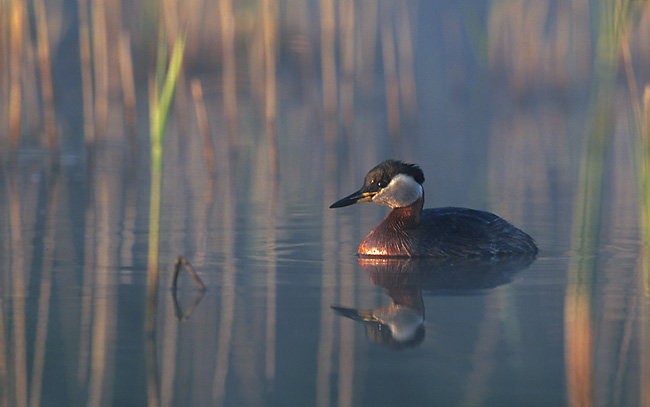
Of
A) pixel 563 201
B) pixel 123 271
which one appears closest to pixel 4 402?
pixel 123 271

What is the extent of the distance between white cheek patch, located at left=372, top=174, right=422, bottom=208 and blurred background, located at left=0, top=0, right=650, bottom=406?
44 cm

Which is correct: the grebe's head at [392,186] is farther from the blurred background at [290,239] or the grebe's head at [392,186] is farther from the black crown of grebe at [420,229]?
the blurred background at [290,239]

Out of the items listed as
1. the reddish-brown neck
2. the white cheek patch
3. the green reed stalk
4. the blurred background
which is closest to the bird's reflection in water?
the blurred background

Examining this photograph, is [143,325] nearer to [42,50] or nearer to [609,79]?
[609,79]

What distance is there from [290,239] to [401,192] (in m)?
0.84

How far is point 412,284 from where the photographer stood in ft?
18.6

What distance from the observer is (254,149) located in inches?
488

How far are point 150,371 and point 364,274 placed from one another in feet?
7.43

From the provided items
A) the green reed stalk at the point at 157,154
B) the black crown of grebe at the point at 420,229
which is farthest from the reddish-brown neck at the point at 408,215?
the green reed stalk at the point at 157,154

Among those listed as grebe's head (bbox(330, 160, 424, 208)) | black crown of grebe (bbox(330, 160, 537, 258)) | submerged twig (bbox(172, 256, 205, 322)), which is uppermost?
grebe's head (bbox(330, 160, 424, 208))

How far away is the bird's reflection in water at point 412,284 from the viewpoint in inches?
179

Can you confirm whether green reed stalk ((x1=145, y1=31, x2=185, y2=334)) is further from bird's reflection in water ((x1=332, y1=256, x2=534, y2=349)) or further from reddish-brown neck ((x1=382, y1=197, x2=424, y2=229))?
reddish-brown neck ((x1=382, y1=197, x2=424, y2=229))

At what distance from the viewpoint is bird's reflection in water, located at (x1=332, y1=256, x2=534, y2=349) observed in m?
4.55

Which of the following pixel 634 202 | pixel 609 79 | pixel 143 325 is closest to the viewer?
pixel 609 79
